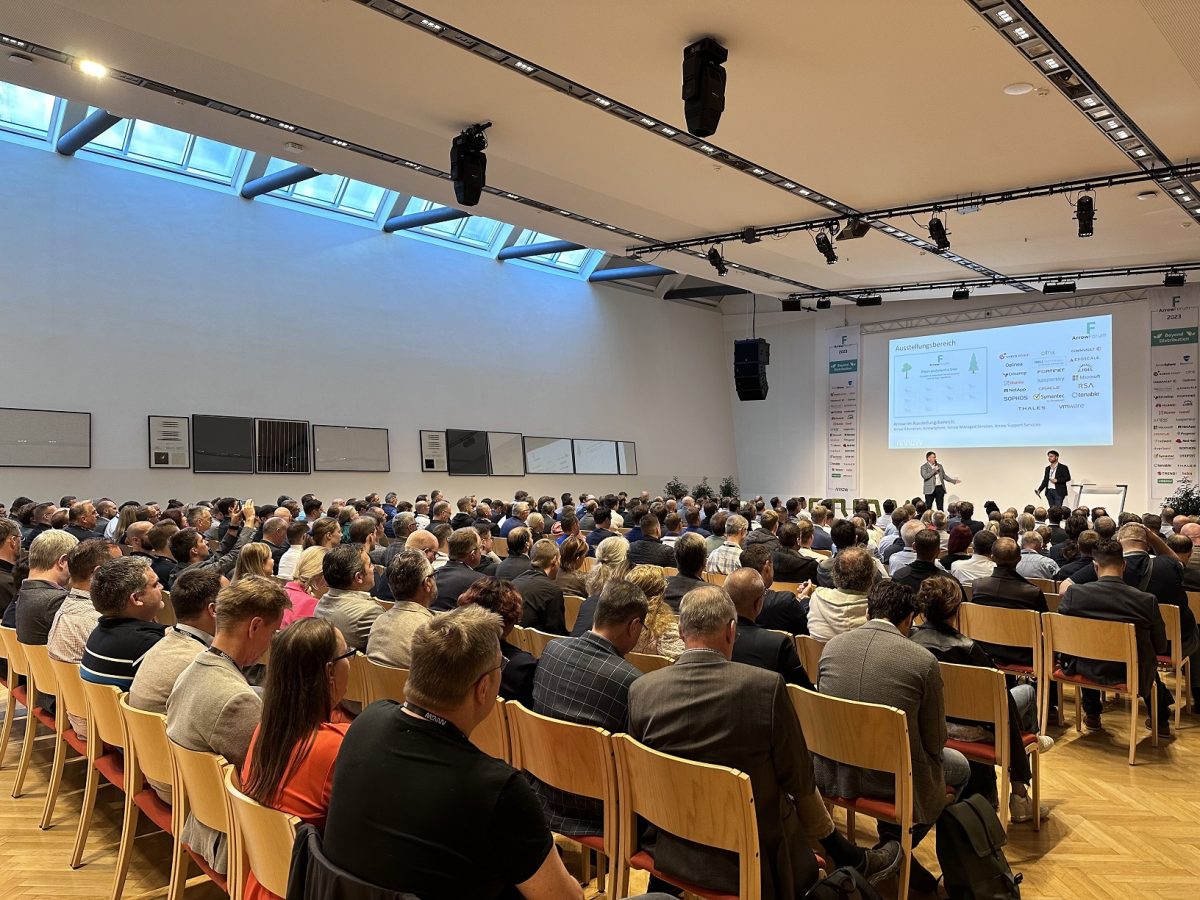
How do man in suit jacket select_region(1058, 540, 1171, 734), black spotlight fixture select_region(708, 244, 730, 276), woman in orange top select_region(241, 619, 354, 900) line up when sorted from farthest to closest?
black spotlight fixture select_region(708, 244, 730, 276)
man in suit jacket select_region(1058, 540, 1171, 734)
woman in orange top select_region(241, 619, 354, 900)

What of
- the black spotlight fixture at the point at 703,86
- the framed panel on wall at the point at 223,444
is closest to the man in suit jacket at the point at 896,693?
the black spotlight fixture at the point at 703,86

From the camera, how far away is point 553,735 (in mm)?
2764

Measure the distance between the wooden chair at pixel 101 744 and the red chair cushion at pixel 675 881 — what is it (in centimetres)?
180

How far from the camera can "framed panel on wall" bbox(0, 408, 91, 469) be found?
1094cm

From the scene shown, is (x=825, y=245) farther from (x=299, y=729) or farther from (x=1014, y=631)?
(x=299, y=729)

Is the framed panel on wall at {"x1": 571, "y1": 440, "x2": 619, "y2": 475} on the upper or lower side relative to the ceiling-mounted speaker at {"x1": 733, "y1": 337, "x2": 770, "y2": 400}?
lower

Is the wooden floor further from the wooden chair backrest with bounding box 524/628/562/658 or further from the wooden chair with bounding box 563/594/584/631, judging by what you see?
the wooden chair with bounding box 563/594/584/631

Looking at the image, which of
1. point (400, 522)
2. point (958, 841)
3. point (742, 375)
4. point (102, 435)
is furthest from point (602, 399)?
point (958, 841)

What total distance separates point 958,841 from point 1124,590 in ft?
8.47

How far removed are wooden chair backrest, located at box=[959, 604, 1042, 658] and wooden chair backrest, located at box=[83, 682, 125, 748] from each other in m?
4.37

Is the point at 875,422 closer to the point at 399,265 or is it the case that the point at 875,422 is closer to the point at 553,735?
the point at 399,265

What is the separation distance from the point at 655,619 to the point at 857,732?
103 cm

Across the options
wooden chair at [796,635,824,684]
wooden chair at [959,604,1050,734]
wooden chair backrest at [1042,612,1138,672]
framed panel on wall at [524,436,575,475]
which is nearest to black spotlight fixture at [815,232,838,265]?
wooden chair at [959,604,1050,734]

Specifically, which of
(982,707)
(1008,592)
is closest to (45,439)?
(1008,592)
